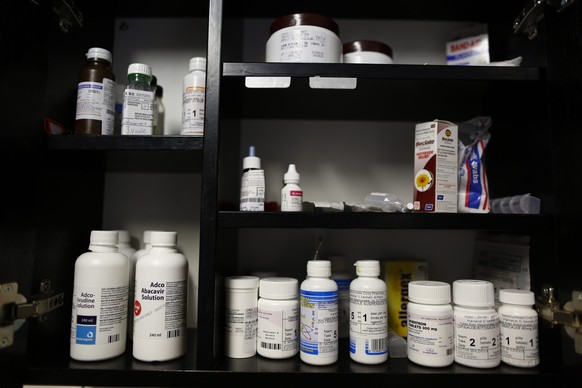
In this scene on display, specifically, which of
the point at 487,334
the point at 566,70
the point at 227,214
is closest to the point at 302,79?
the point at 227,214

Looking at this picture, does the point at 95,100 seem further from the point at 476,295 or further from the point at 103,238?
the point at 476,295

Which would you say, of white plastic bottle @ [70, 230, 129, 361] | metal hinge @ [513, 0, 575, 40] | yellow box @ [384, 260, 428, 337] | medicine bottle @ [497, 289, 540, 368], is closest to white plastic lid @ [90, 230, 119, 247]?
white plastic bottle @ [70, 230, 129, 361]

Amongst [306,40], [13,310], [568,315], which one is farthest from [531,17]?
[13,310]

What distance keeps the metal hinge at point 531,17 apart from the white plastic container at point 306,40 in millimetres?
357

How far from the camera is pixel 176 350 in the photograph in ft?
1.94

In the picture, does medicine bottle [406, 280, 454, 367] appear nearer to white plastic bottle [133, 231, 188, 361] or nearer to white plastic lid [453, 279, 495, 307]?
white plastic lid [453, 279, 495, 307]

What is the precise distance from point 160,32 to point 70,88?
0.93 feet

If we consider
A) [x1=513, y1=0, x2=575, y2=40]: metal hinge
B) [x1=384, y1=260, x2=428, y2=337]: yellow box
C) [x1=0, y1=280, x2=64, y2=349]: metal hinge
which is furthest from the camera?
[x1=384, y1=260, x2=428, y2=337]: yellow box

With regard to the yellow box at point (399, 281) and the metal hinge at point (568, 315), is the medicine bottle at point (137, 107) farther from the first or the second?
the metal hinge at point (568, 315)

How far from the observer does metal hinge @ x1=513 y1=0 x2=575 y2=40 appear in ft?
1.95

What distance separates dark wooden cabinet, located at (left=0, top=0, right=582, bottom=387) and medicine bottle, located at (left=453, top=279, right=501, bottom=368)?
20 mm

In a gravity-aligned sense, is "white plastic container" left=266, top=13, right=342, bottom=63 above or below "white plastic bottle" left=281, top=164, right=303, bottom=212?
above

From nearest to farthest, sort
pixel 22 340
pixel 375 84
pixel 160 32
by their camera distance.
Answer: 1. pixel 22 340
2. pixel 375 84
3. pixel 160 32

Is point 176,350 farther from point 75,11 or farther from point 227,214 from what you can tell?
point 75,11
